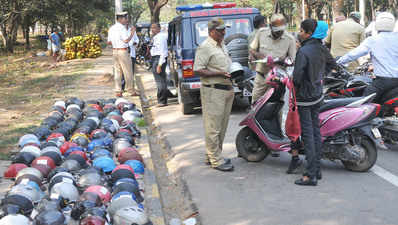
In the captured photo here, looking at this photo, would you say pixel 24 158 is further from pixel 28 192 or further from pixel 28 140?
pixel 28 192

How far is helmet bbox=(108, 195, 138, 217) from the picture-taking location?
4.26 metres

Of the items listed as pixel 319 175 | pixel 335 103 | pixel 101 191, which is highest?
pixel 335 103

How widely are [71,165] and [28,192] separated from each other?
3.03ft

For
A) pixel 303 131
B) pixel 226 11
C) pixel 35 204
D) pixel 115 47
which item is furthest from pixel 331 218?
pixel 115 47

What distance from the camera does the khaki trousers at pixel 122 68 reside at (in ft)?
37.8

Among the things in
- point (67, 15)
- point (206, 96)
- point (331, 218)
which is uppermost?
point (67, 15)

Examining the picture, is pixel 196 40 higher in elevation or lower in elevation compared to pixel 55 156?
higher

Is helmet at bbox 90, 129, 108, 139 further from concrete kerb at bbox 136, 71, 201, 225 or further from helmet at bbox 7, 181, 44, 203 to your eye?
helmet at bbox 7, 181, 44, 203

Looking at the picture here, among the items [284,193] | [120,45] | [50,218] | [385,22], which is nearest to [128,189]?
[50,218]

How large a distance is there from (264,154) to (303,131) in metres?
1.01

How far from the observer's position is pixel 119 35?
11.3m

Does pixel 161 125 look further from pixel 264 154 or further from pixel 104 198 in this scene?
pixel 104 198

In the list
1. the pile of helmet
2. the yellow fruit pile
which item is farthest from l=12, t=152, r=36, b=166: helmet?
the yellow fruit pile

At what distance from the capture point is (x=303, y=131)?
537 cm
